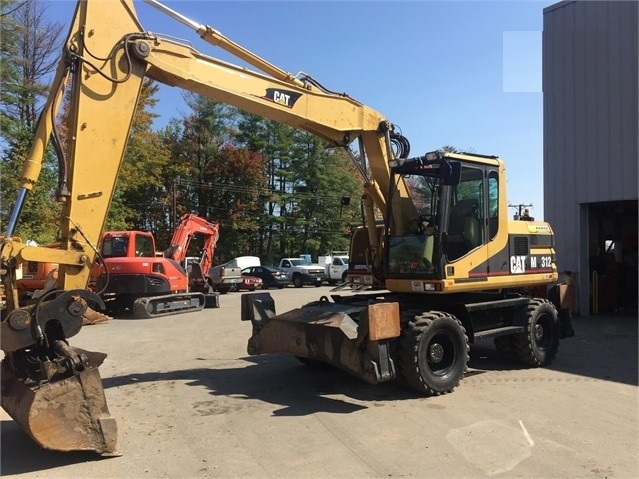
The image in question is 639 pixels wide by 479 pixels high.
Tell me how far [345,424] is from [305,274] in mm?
27138

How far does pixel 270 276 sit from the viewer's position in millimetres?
31484

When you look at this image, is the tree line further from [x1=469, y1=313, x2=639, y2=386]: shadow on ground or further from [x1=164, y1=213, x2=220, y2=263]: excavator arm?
[x1=469, y1=313, x2=639, y2=386]: shadow on ground

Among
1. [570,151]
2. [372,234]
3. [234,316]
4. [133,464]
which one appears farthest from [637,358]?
[234,316]

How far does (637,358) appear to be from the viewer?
940 centimetres

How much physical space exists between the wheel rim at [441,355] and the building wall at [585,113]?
29.4 feet

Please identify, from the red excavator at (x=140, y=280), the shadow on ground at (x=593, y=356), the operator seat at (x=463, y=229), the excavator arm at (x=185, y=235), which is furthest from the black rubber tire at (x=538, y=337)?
the excavator arm at (x=185, y=235)

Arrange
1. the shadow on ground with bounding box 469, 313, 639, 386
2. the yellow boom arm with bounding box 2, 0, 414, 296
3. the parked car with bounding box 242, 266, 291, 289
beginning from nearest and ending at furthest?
1. the yellow boom arm with bounding box 2, 0, 414, 296
2. the shadow on ground with bounding box 469, 313, 639, 386
3. the parked car with bounding box 242, 266, 291, 289

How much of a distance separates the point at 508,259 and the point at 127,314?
12965 millimetres

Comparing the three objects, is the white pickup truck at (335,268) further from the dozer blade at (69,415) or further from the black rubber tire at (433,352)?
the dozer blade at (69,415)

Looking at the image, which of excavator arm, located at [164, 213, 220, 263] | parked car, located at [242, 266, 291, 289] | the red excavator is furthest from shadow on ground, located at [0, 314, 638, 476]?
parked car, located at [242, 266, 291, 289]

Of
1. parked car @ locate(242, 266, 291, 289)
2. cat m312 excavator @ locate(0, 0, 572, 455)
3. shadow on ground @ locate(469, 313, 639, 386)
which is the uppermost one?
cat m312 excavator @ locate(0, 0, 572, 455)

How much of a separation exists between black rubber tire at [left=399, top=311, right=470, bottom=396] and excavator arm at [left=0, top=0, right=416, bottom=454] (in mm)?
3439

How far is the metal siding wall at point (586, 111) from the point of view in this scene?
13.6m

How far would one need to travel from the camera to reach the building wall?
535 inches
